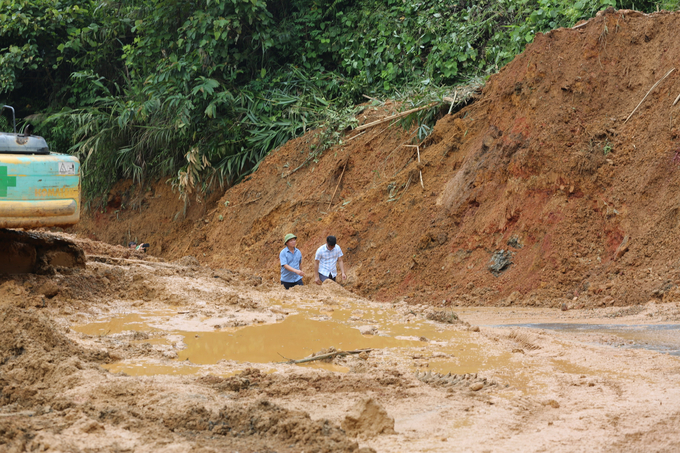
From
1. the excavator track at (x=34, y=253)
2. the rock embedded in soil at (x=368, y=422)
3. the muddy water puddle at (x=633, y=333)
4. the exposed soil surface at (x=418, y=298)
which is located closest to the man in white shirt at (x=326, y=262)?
the exposed soil surface at (x=418, y=298)

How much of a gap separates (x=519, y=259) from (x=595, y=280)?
1080 millimetres

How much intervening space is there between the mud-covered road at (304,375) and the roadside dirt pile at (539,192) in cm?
119

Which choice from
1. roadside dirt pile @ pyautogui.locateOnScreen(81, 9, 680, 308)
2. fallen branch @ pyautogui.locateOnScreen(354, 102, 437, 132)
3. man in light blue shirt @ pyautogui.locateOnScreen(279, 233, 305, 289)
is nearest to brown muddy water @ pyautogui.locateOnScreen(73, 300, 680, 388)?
roadside dirt pile @ pyautogui.locateOnScreen(81, 9, 680, 308)

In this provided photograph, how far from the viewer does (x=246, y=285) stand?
28.9ft

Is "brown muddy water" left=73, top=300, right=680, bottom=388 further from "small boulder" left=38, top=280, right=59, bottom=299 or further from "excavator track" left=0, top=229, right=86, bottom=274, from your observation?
"excavator track" left=0, top=229, right=86, bottom=274

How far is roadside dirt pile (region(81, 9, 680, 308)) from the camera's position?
8266mm

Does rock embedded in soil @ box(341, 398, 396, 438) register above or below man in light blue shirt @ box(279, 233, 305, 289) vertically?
above

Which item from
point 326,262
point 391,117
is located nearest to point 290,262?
point 326,262

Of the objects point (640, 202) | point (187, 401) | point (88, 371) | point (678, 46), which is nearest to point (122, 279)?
point (88, 371)

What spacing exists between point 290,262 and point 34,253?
3.35 metres

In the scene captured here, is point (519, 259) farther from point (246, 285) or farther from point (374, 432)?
point (374, 432)

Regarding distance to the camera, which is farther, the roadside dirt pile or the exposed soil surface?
the roadside dirt pile

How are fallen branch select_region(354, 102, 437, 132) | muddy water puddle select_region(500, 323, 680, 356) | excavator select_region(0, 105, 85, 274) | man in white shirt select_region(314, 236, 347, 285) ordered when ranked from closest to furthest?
muddy water puddle select_region(500, 323, 680, 356)
excavator select_region(0, 105, 85, 274)
man in white shirt select_region(314, 236, 347, 285)
fallen branch select_region(354, 102, 437, 132)

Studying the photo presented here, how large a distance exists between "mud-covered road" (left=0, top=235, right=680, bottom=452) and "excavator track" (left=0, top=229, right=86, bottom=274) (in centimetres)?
22
